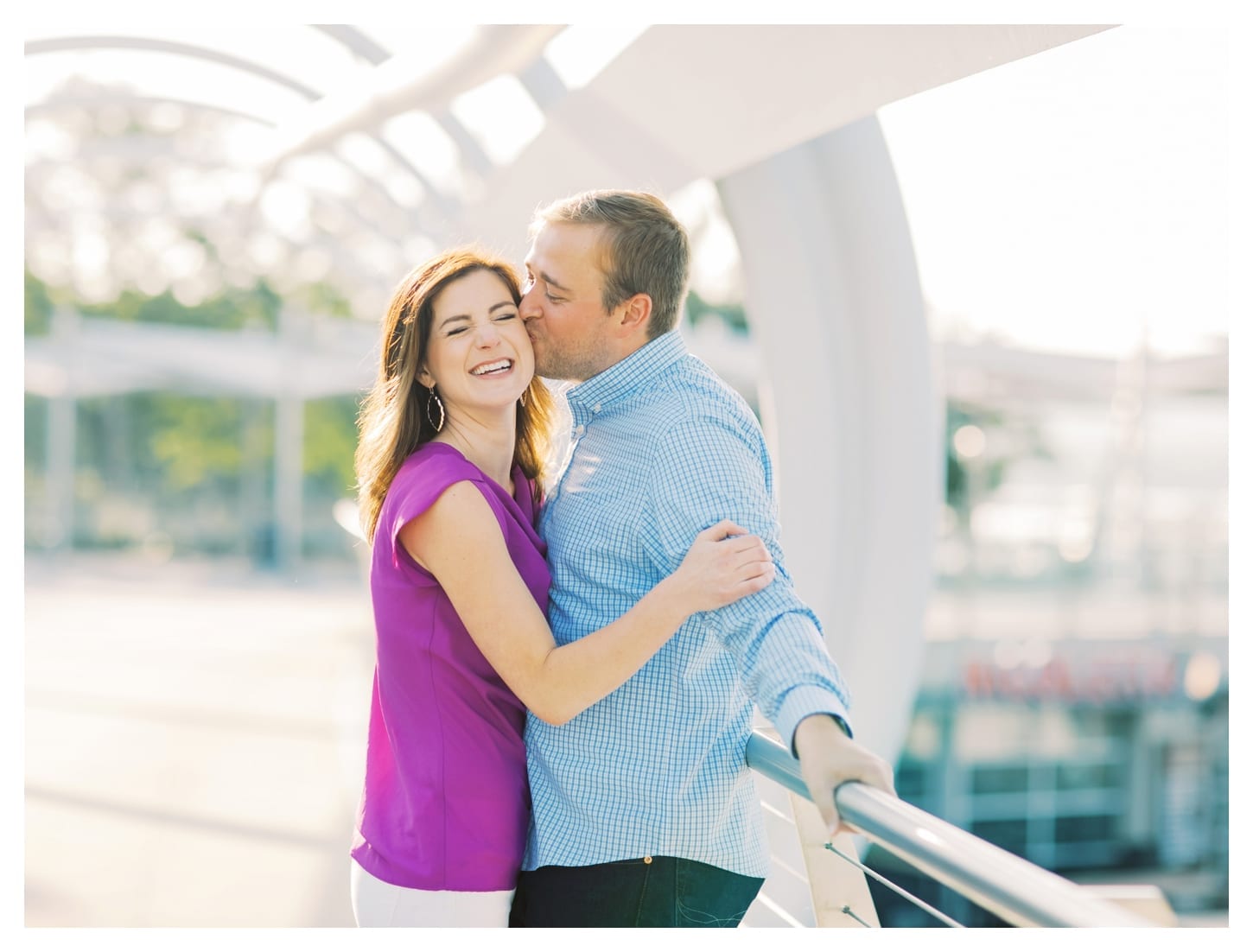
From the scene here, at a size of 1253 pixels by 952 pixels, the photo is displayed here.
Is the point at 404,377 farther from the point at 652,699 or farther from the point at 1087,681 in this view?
the point at 1087,681

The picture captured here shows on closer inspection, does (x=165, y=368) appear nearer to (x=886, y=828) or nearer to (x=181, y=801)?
(x=181, y=801)

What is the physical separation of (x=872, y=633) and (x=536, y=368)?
215cm

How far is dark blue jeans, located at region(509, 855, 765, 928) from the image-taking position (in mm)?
2104

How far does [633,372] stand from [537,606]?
48 cm

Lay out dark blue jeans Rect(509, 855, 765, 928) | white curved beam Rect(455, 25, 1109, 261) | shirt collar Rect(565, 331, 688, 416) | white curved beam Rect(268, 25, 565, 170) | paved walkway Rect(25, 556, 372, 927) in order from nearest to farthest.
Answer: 1. dark blue jeans Rect(509, 855, 765, 928)
2. shirt collar Rect(565, 331, 688, 416)
3. white curved beam Rect(455, 25, 1109, 261)
4. white curved beam Rect(268, 25, 565, 170)
5. paved walkway Rect(25, 556, 372, 927)

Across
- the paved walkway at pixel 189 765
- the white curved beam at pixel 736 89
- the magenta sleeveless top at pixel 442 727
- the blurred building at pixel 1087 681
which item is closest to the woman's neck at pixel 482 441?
the magenta sleeveless top at pixel 442 727

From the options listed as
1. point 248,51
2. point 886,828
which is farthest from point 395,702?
point 248,51

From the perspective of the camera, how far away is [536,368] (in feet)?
8.21

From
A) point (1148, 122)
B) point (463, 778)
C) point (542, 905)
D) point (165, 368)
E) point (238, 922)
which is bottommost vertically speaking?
point (238, 922)

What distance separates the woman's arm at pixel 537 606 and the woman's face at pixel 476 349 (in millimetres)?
278

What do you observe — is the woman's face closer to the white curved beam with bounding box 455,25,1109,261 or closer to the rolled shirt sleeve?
the rolled shirt sleeve

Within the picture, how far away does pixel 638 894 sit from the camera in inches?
83.0

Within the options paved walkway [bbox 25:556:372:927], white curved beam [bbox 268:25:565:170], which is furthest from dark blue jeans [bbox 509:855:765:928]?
paved walkway [bbox 25:556:372:927]

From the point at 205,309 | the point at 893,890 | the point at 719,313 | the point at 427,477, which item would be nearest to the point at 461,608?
the point at 427,477
